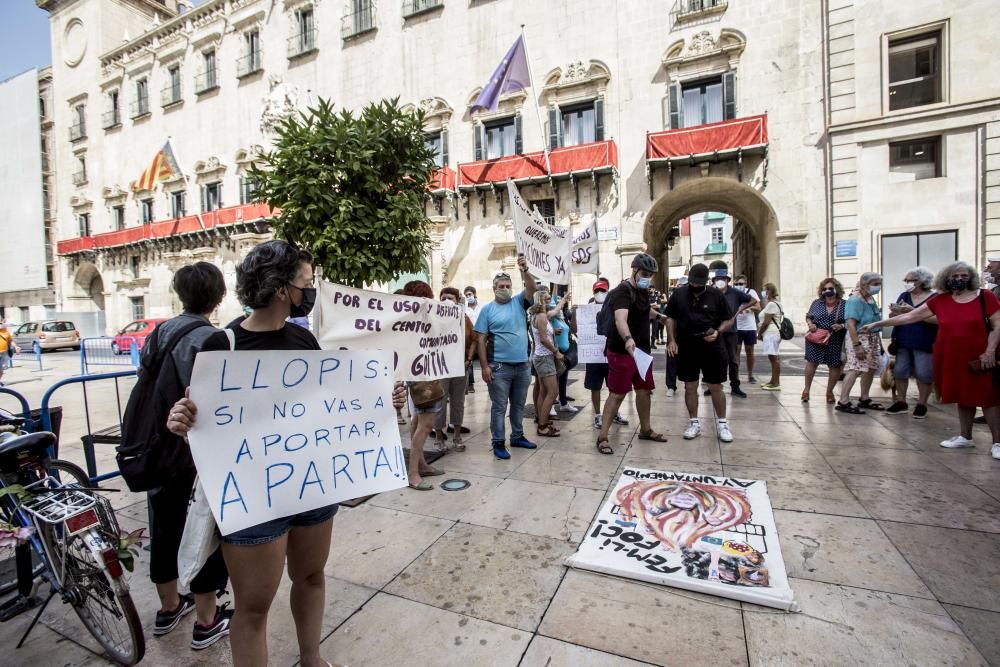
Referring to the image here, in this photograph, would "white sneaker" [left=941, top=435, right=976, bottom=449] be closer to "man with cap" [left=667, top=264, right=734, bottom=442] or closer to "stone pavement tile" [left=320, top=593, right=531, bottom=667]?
"man with cap" [left=667, top=264, right=734, bottom=442]

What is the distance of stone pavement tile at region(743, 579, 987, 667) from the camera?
2.06 meters

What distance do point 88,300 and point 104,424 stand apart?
34535 millimetres

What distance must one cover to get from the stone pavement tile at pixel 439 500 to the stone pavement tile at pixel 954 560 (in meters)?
2.75

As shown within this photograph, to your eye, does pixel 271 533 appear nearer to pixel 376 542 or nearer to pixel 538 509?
pixel 376 542

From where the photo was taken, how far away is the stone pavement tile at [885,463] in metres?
4.06

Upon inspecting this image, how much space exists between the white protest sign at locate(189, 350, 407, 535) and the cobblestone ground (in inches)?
35.8

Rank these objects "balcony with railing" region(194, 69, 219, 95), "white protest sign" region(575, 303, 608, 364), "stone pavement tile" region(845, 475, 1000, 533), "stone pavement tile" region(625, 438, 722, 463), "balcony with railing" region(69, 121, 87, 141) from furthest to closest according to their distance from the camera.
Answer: "balcony with railing" region(69, 121, 87, 141) < "balcony with railing" region(194, 69, 219, 95) < "white protest sign" region(575, 303, 608, 364) < "stone pavement tile" region(625, 438, 722, 463) < "stone pavement tile" region(845, 475, 1000, 533)

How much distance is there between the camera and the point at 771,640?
2184 mm

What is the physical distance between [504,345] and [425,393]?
1122 millimetres

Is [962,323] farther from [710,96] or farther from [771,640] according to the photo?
[710,96]


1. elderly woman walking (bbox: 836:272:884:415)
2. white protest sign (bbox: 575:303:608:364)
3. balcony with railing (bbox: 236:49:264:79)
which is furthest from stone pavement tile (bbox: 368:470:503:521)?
balcony with railing (bbox: 236:49:264:79)

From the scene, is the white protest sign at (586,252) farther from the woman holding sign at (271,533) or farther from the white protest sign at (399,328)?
the woman holding sign at (271,533)

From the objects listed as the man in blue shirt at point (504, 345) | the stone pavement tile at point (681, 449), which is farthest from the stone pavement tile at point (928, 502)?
the man in blue shirt at point (504, 345)

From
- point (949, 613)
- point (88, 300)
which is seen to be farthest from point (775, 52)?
point (88, 300)
